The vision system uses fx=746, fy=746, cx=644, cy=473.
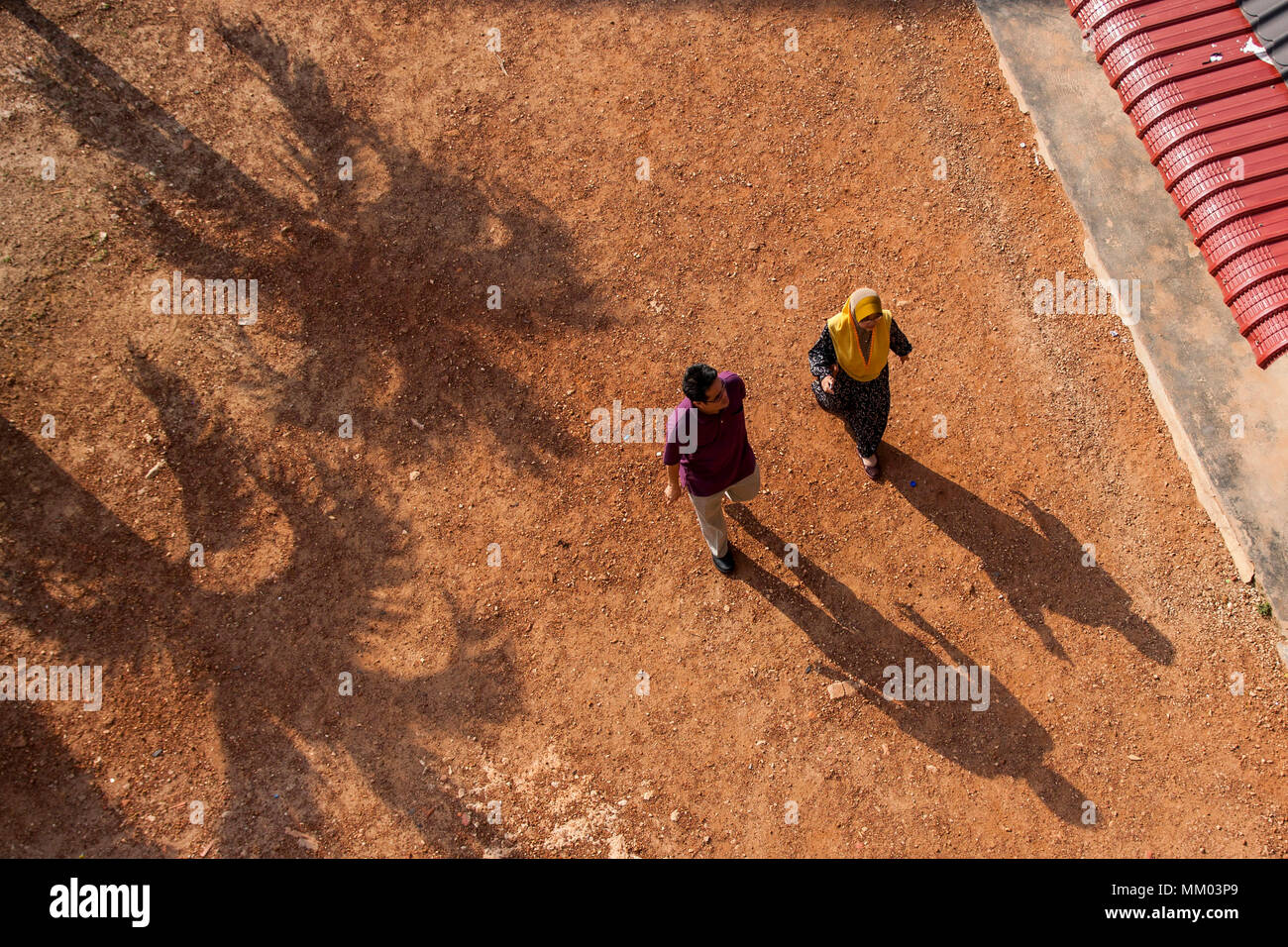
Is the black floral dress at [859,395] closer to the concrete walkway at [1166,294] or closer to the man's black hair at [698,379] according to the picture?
the man's black hair at [698,379]

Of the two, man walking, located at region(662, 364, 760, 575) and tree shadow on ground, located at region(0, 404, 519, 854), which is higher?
man walking, located at region(662, 364, 760, 575)

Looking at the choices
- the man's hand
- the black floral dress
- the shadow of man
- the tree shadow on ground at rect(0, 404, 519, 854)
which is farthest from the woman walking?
the tree shadow on ground at rect(0, 404, 519, 854)

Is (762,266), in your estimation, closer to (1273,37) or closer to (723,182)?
(723,182)

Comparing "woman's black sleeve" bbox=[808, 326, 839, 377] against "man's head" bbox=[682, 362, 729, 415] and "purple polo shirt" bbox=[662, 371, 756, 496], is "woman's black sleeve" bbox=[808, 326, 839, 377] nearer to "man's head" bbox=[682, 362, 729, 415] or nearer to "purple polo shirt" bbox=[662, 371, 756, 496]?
"purple polo shirt" bbox=[662, 371, 756, 496]

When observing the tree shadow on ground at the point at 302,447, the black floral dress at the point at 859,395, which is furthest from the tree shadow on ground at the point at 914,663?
the tree shadow on ground at the point at 302,447

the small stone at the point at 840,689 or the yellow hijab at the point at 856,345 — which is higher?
the yellow hijab at the point at 856,345

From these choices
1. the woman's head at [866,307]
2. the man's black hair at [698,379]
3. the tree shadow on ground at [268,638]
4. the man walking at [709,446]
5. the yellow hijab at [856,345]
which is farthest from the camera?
the tree shadow on ground at [268,638]

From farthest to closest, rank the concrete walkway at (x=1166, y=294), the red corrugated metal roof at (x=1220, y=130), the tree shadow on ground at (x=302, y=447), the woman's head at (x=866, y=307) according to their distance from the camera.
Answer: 1. the concrete walkway at (x=1166, y=294)
2. the tree shadow on ground at (x=302, y=447)
3. the red corrugated metal roof at (x=1220, y=130)
4. the woman's head at (x=866, y=307)
